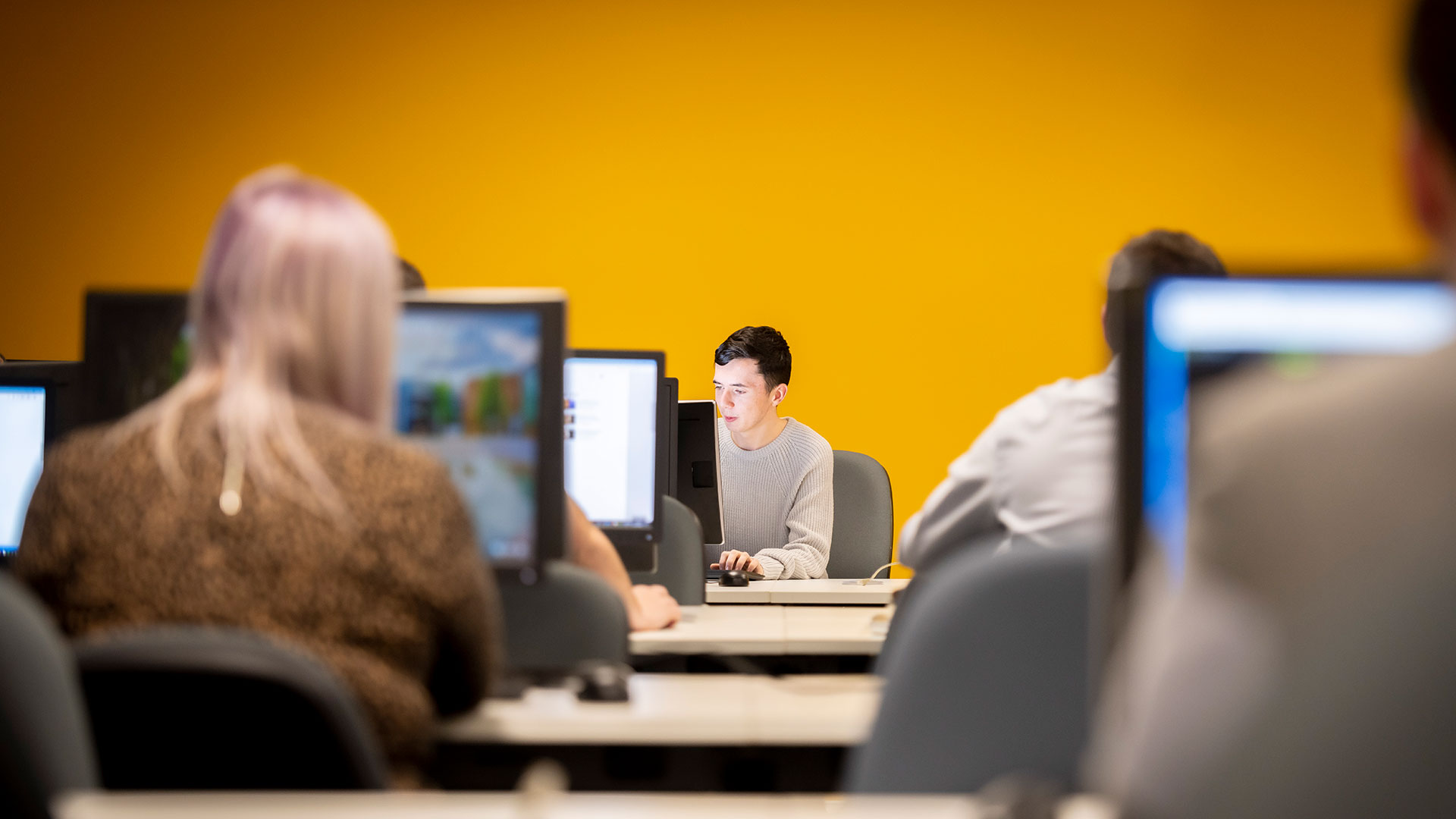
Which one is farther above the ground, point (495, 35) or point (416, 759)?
point (495, 35)

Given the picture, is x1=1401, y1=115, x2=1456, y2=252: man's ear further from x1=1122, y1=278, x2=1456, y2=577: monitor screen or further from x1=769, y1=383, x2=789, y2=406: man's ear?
x1=769, y1=383, x2=789, y2=406: man's ear

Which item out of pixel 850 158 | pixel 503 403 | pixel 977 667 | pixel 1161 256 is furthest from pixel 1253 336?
pixel 850 158

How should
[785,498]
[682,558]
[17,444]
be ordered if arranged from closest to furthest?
[17,444] < [682,558] < [785,498]

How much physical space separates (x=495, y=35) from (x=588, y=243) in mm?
878

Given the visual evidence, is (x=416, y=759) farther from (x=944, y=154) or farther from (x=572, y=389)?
(x=944, y=154)

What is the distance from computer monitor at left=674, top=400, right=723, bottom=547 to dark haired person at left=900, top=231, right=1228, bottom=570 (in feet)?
3.97

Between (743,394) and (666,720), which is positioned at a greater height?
(743,394)

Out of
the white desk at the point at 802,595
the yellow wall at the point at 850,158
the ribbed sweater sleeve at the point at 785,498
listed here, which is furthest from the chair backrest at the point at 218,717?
the yellow wall at the point at 850,158

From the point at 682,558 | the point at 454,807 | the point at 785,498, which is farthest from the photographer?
the point at 785,498

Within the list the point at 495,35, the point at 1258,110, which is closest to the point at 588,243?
the point at 495,35

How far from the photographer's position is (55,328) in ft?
15.2

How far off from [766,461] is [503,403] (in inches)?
85.1

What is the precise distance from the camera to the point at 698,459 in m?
3.07

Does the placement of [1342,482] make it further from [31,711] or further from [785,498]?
[785,498]
